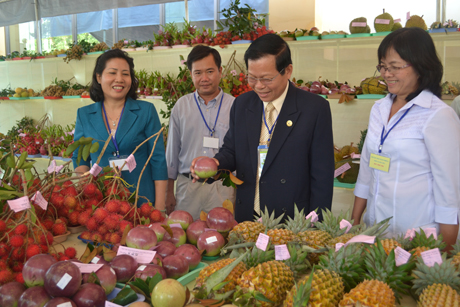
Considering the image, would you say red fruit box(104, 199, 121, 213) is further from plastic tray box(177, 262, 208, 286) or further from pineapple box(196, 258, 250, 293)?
pineapple box(196, 258, 250, 293)

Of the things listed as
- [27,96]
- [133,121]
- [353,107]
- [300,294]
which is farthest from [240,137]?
[27,96]

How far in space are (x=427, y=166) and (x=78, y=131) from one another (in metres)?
2.00

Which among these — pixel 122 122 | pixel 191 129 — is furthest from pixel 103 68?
pixel 191 129

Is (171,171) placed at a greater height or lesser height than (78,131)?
lesser

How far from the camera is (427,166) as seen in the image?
1.65 m

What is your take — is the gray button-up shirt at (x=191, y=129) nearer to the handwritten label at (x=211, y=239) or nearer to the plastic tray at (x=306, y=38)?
the handwritten label at (x=211, y=239)

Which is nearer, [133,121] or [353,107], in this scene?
[133,121]

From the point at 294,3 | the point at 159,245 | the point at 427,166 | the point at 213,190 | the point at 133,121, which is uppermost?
the point at 294,3

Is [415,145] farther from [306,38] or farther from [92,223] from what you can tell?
[306,38]

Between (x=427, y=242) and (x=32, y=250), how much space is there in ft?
4.14

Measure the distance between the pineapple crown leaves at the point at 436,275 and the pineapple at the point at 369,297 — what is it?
0.16 meters

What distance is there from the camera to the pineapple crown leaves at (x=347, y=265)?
1.04 meters

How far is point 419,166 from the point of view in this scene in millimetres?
1658

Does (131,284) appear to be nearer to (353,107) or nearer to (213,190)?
(213,190)
